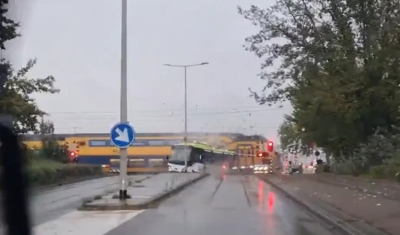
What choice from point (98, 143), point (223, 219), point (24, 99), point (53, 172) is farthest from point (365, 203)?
point (98, 143)

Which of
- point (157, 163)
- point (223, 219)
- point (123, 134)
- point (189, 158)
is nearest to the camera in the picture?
point (223, 219)

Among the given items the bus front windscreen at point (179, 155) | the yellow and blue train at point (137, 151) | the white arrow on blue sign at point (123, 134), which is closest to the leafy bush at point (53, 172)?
the white arrow on blue sign at point (123, 134)

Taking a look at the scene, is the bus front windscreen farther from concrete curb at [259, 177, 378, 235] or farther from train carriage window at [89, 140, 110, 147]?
concrete curb at [259, 177, 378, 235]

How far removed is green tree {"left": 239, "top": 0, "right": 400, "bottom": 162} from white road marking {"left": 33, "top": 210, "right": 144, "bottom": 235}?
14.7m

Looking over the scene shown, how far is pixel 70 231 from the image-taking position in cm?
1730

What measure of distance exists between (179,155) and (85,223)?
53.7 metres

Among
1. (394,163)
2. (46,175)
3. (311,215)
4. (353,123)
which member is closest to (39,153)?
(46,175)

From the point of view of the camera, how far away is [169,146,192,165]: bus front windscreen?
236 ft

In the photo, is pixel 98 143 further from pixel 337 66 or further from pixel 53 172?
pixel 337 66

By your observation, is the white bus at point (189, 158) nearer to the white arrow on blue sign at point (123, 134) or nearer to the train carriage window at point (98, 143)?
the train carriage window at point (98, 143)

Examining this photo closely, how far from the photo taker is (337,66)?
1460 inches

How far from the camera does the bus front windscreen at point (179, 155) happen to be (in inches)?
2828

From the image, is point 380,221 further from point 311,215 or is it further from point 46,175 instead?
point 46,175

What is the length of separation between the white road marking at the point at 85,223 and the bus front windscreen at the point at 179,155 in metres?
49.1
